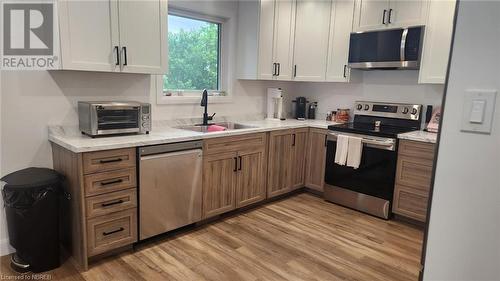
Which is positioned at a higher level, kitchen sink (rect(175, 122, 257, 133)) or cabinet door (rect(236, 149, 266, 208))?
kitchen sink (rect(175, 122, 257, 133))

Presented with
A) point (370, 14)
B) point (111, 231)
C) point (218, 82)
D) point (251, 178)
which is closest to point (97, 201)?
point (111, 231)

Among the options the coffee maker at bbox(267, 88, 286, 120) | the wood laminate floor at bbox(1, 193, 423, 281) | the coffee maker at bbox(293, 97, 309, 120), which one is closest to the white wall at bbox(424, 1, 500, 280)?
the wood laminate floor at bbox(1, 193, 423, 281)

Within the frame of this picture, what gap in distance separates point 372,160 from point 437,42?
4.23 feet

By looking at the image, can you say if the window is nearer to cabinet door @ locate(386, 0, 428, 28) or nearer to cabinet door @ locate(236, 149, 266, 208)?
cabinet door @ locate(236, 149, 266, 208)

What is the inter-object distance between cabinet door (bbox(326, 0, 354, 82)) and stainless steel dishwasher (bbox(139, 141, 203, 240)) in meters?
1.99

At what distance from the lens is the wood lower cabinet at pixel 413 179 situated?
121 inches

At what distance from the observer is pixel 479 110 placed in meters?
0.95

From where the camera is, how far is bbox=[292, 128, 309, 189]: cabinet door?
3879 millimetres

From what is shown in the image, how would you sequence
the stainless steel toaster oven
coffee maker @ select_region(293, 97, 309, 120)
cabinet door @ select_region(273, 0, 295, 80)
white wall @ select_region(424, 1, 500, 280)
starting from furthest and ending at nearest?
coffee maker @ select_region(293, 97, 309, 120) → cabinet door @ select_region(273, 0, 295, 80) → the stainless steel toaster oven → white wall @ select_region(424, 1, 500, 280)

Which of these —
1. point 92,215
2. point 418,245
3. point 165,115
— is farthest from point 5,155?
point 418,245

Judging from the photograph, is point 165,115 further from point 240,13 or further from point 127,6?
point 240,13

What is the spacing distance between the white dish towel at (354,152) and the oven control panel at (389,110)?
696 mm

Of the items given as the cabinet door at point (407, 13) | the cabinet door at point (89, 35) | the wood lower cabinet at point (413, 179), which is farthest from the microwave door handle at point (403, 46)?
the cabinet door at point (89, 35)

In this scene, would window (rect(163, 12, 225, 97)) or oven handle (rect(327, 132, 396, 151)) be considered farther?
window (rect(163, 12, 225, 97))
